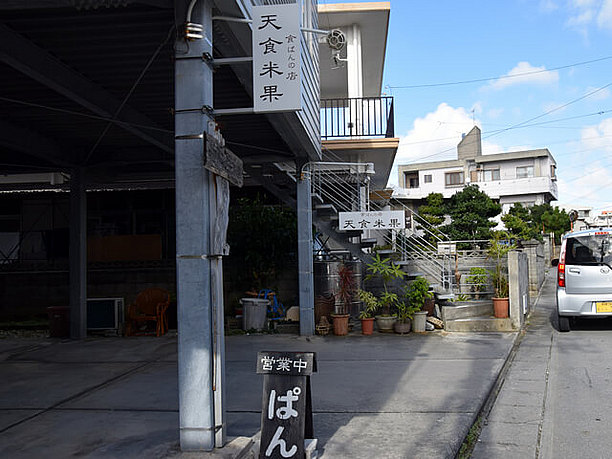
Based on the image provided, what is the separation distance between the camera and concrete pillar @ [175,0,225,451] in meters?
3.97

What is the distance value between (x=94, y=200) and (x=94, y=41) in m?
10.5

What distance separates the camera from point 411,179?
46562 millimetres

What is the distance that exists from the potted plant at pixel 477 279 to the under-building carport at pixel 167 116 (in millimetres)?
3628

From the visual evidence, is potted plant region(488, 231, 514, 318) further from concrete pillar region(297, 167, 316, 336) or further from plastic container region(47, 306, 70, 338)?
plastic container region(47, 306, 70, 338)

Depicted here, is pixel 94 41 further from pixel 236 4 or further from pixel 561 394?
pixel 561 394

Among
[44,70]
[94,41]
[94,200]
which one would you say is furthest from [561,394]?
[94,200]

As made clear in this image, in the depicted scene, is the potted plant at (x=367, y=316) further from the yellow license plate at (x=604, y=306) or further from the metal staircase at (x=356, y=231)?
the yellow license plate at (x=604, y=306)

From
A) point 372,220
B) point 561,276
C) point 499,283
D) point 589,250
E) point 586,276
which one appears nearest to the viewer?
point 586,276

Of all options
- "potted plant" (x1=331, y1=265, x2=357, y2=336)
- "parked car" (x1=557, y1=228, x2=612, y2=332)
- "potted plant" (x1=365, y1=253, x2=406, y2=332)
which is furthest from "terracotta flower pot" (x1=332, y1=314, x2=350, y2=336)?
"parked car" (x1=557, y1=228, x2=612, y2=332)

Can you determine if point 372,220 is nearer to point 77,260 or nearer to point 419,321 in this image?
point 419,321

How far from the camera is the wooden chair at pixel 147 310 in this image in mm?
10852

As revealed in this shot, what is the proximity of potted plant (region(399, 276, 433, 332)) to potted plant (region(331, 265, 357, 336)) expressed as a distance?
1.14 m

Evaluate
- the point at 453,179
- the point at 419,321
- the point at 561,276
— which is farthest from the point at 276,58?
→ the point at 453,179

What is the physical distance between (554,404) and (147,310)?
782cm
